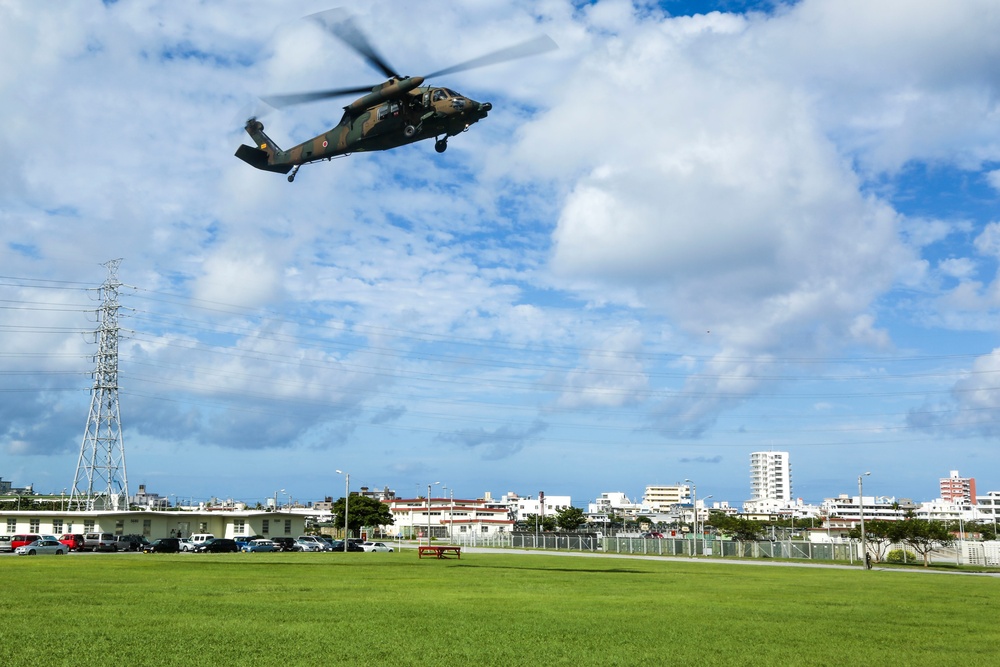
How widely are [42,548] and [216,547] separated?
1378 centimetres

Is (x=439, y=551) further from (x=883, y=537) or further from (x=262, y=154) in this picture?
(x=883, y=537)

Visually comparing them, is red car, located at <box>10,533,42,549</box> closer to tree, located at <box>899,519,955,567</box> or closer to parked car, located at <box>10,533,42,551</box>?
parked car, located at <box>10,533,42,551</box>

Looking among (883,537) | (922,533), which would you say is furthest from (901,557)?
(922,533)

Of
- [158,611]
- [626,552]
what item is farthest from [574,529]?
[158,611]

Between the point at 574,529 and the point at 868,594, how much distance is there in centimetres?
13338

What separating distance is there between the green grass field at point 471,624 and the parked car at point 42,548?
3813 centimetres

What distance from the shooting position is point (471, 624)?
64.1 feet

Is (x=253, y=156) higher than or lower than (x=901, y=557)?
higher

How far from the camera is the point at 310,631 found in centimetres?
1780

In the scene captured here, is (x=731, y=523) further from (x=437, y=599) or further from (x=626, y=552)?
(x=437, y=599)

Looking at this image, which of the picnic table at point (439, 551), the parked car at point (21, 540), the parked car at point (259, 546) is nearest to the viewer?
the picnic table at point (439, 551)

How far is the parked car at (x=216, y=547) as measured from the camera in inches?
3012

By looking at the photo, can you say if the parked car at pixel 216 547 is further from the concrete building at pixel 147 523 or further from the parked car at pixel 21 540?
the concrete building at pixel 147 523

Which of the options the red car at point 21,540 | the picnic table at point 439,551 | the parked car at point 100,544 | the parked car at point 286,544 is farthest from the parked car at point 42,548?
the picnic table at point 439,551
